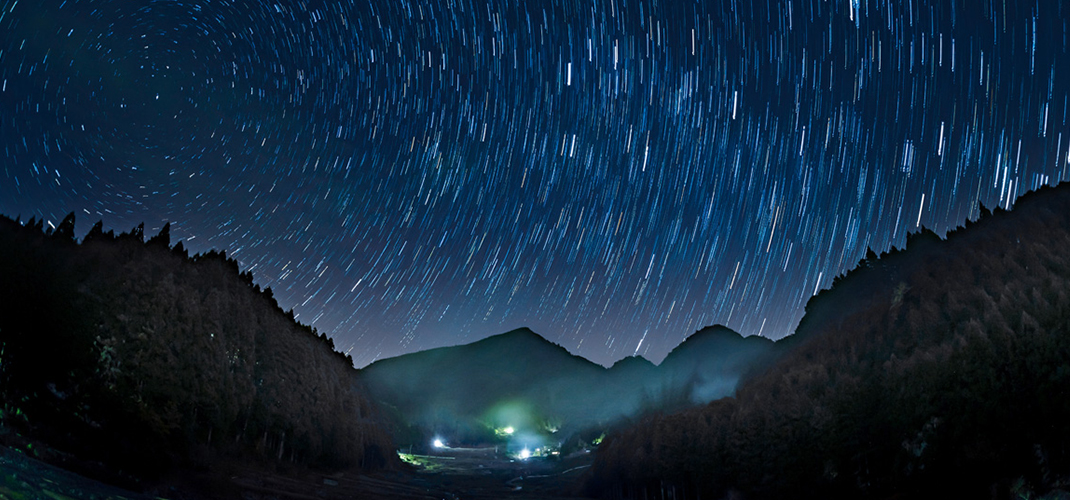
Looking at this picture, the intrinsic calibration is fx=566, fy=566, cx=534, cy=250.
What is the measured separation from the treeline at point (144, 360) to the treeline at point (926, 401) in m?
26.5

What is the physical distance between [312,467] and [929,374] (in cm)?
3998

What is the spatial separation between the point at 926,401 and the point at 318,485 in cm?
3419

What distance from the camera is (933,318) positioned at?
28.5 m

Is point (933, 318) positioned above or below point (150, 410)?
above

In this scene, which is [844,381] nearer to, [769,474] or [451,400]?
[769,474]

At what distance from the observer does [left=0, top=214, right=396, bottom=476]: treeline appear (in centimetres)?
2550

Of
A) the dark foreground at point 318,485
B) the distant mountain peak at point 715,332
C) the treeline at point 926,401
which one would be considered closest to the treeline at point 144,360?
the dark foreground at point 318,485

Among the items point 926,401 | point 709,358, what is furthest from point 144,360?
point 709,358

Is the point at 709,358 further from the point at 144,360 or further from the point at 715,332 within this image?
the point at 144,360

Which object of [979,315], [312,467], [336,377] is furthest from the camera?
[336,377]

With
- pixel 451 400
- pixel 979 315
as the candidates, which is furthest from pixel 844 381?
pixel 451 400

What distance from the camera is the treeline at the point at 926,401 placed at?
2069 centimetres

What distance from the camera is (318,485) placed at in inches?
1430

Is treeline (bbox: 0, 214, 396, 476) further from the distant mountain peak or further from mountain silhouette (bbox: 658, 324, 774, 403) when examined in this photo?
the distant mountain peak
